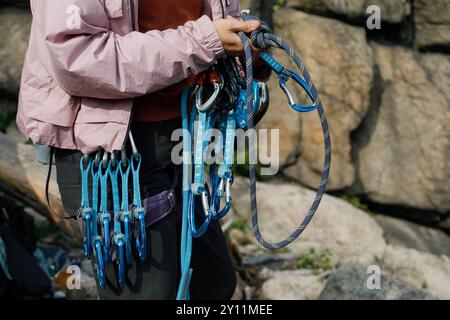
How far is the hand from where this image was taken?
204cm

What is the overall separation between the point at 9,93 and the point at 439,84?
3532mm

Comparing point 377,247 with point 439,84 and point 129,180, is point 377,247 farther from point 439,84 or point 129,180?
point 129,180

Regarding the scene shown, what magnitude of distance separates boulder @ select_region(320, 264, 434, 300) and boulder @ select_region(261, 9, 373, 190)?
203cm

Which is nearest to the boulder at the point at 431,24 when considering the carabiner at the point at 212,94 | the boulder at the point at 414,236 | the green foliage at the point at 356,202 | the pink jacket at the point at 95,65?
the green foliage at the point at 356,202

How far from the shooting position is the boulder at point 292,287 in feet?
12.7

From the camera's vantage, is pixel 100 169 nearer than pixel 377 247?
Yes

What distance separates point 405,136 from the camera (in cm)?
600

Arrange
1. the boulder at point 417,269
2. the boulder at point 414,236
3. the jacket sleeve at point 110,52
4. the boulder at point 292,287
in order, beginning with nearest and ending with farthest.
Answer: the jacket sleeve at point 110,52 → the boulder at point 292,287 → the boulder at point 417,269 → the boulder at point 414,236

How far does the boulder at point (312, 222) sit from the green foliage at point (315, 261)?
0.07 m

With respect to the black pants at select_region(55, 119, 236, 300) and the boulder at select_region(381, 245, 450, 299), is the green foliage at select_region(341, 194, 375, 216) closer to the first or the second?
the boulder at select_region(381, 245, 450, 299)

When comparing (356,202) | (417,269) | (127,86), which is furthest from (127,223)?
(356,202)

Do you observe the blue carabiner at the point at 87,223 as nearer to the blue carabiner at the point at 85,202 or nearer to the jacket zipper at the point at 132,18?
the blue carabiner at the point at 85,202

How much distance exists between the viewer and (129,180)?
217cm

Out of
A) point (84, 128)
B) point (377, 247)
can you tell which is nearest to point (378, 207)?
point (377, 247)
